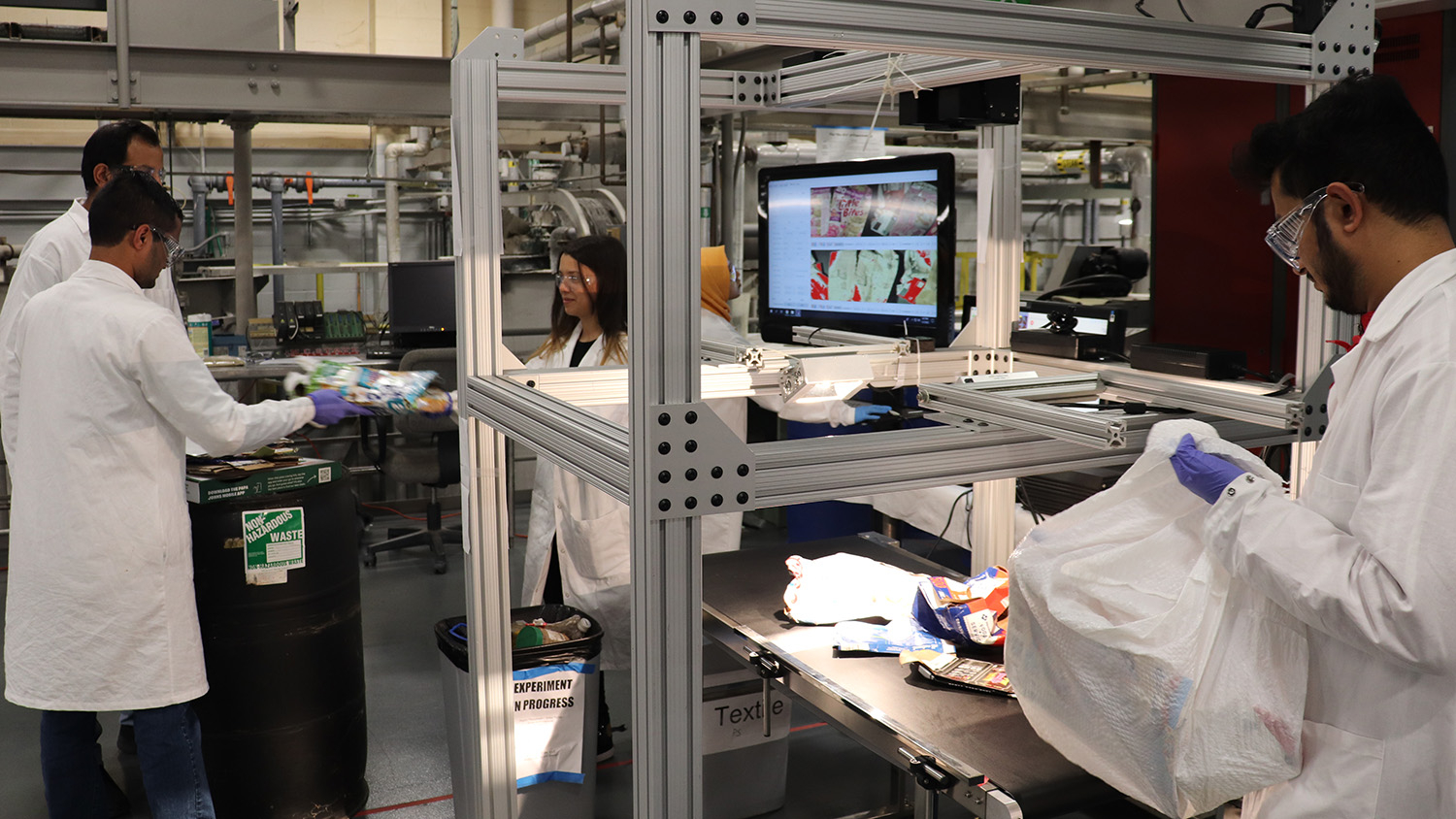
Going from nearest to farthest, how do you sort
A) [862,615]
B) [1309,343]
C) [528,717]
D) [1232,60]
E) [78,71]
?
1. [1232,60]
2. [1309,343]
3. [862,615]
4. [528,717]
5. [78,71]

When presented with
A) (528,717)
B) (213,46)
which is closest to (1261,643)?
(528,717)

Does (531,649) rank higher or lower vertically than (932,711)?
lower

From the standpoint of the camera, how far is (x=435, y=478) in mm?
4848

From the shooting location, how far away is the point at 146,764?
7.86 ft

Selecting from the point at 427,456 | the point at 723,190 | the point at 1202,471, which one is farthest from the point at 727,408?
the point at 723,190

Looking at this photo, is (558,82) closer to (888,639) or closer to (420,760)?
(888,639)

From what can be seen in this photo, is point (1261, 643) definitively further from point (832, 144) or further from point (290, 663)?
point (832, 144)

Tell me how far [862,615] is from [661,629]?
95cm

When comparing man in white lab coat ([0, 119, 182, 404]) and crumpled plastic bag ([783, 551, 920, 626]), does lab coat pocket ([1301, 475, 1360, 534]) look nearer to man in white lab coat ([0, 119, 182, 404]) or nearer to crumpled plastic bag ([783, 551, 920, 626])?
crumpled plastic bag ([783, 551, 920, 626])

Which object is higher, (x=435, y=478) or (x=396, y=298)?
(x=396, y=298)

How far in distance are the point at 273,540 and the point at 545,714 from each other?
0.80 meters

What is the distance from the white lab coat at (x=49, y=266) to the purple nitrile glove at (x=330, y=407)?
0.71 m

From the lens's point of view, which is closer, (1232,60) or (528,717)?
(1232,60)

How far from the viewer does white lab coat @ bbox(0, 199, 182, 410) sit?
114 inches
